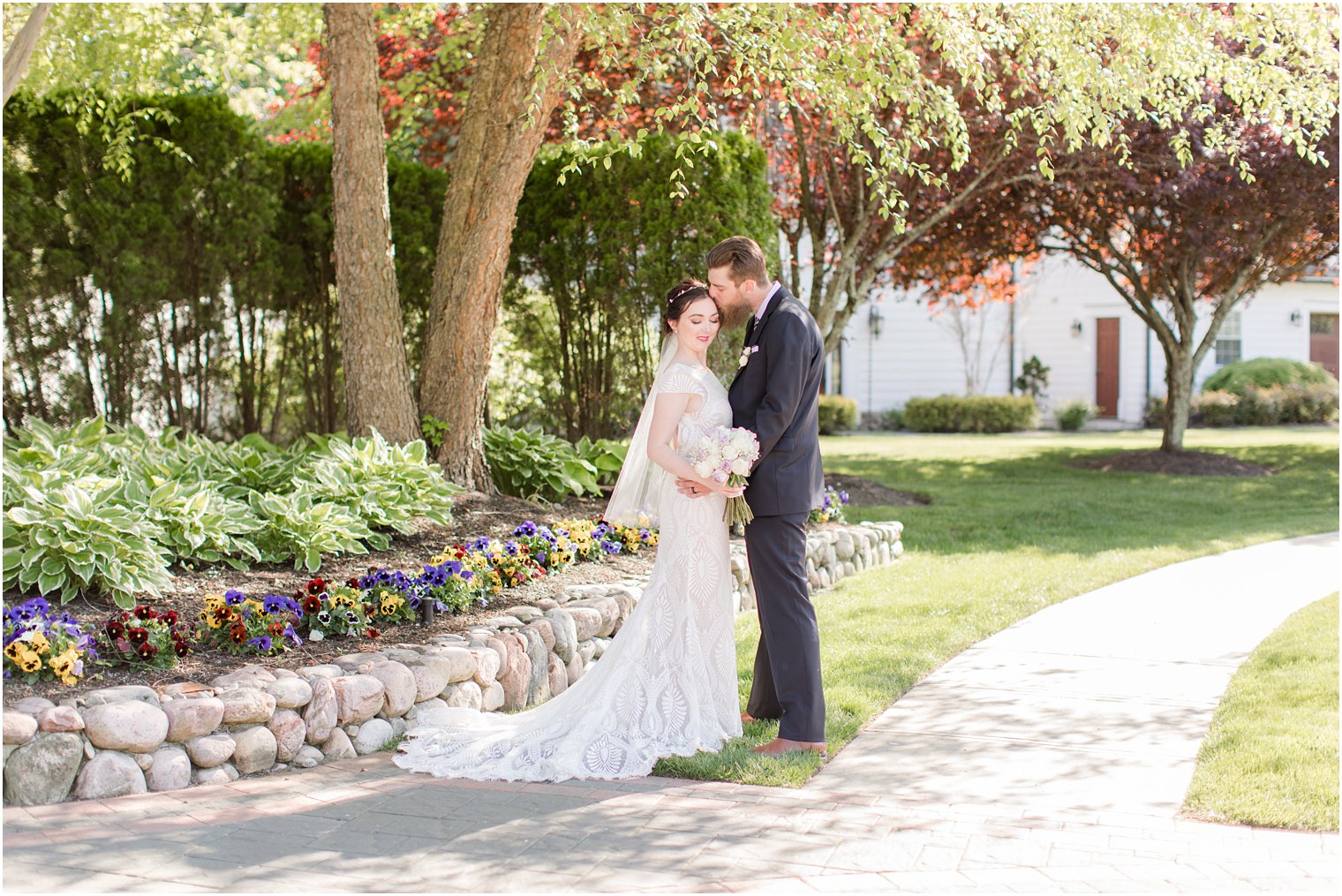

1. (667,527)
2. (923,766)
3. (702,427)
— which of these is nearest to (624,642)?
(667,527)

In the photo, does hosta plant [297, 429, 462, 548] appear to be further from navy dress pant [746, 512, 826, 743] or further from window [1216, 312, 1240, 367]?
window [1216, 312, 1240, 367]

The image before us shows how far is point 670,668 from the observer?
4.68 meters

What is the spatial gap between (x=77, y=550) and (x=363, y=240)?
3.16m

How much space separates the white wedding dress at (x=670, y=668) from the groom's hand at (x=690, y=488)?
0.37 ft

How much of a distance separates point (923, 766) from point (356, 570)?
123 inches

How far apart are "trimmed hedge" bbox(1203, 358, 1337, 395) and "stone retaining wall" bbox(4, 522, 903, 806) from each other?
76.3 ft

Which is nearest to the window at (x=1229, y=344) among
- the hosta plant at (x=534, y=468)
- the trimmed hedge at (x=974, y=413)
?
the trimmed hedge at (x=974, y=413)

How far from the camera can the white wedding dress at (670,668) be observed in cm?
453

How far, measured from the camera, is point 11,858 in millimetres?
3367

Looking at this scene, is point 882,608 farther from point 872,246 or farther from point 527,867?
point 872,246

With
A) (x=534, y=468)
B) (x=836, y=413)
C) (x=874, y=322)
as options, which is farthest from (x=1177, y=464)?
(x=874, y=322)

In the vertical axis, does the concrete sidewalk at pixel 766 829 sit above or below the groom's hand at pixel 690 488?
below

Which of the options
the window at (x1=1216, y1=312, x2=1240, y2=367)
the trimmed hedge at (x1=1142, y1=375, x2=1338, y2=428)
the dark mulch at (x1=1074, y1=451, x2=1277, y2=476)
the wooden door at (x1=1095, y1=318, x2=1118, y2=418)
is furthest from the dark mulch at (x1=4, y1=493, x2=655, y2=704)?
the window at (x1=1216, y1=312, x2=1240, y2=367)

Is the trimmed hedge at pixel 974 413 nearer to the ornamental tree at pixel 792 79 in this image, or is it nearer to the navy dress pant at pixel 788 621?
the ornamental tree at pixel 792 79
